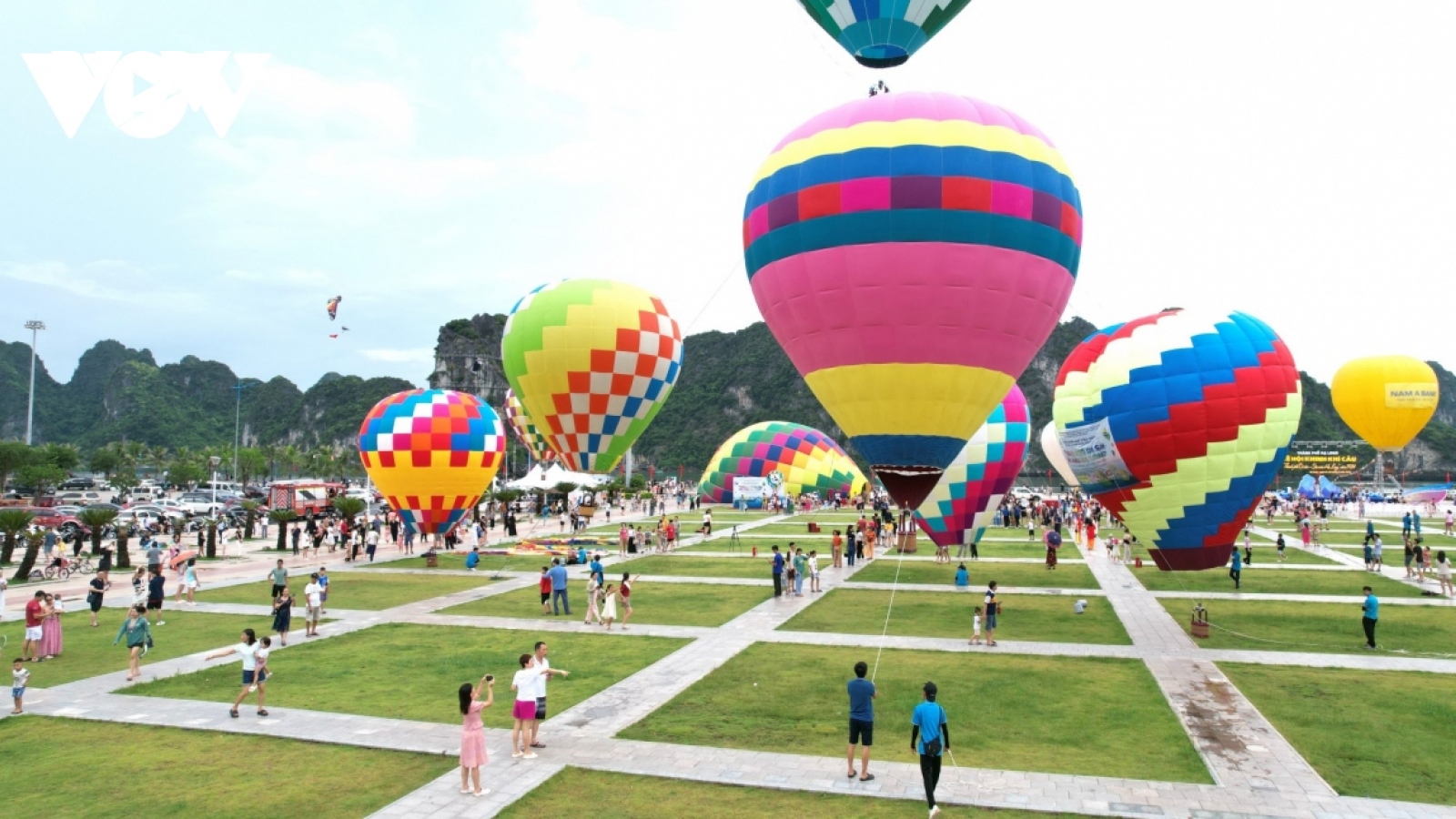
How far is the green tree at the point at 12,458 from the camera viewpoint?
43.4 m

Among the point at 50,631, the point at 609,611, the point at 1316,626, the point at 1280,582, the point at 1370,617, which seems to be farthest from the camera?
the point at 1280,582

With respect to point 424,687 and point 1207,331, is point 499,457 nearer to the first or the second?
point 424,687

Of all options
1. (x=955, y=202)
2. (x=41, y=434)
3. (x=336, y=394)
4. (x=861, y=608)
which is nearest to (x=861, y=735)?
(x=955, y=202)

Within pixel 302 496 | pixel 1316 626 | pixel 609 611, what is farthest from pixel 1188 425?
pixel 302 496

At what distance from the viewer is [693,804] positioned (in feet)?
23.5

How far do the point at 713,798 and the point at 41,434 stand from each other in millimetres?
174072

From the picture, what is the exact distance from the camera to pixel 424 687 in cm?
1080

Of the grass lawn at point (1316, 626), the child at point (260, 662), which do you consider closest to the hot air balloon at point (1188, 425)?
the grass lawn at point (1316, 626)

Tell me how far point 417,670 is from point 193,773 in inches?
151

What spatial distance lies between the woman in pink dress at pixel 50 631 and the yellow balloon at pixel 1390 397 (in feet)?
172

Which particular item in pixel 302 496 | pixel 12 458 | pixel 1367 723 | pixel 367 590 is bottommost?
pixel 1367 723

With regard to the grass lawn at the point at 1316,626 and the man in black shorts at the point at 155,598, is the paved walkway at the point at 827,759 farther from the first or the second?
the man in black shorts at the point at 155,598

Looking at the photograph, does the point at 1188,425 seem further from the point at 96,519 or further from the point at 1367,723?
the point at 96,519

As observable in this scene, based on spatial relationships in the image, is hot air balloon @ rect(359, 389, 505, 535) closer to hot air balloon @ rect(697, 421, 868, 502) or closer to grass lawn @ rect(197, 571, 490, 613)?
grass lawn @ rect(197, 571, 490, 613)
